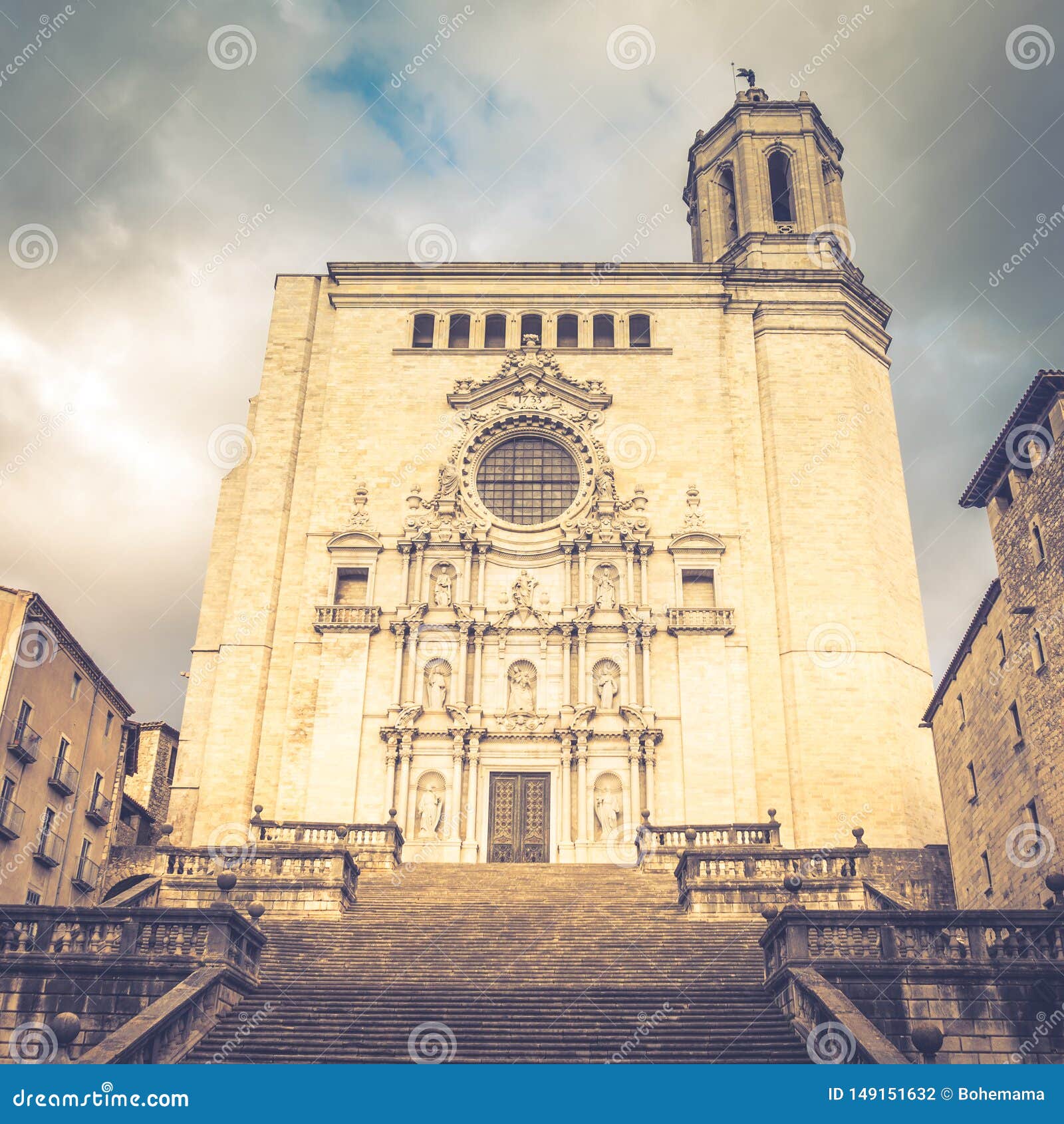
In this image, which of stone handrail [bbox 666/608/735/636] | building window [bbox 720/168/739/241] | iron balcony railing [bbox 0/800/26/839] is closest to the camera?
iron balcony railing [bbox 0/800/26/839]

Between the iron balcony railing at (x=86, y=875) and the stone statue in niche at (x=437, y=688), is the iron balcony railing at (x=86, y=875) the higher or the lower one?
the lower one

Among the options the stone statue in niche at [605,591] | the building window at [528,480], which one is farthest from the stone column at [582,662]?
the building window at [528,480]

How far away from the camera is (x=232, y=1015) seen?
519 inches

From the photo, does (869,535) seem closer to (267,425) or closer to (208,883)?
(267,425)

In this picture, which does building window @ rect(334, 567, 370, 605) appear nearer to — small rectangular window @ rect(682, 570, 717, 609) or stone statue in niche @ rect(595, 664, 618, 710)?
stone statue in niche @ rect(595, 664, 618, 710)

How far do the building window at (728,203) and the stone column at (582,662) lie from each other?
15100 mm

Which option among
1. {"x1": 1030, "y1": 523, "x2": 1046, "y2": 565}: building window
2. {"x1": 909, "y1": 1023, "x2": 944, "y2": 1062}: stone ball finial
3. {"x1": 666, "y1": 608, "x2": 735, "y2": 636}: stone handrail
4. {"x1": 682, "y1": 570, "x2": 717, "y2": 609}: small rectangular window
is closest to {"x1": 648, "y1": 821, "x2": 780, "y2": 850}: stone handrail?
{"x1": 1030, "y1": 523, "x2": 1046, "y2": 565}: building window

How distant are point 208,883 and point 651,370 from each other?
19033mm

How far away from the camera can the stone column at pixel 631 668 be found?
92.0 feet

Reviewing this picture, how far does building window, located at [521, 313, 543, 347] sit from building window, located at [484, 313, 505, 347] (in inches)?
22.5

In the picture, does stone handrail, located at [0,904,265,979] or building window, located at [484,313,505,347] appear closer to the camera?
stone handrail, located at [0,904,265,979]

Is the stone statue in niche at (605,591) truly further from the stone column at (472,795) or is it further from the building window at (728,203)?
the building window at (728,203)

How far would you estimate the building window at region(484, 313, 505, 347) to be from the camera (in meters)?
33.3

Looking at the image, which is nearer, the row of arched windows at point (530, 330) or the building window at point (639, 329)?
the row of arched windows at point (530, 330)
